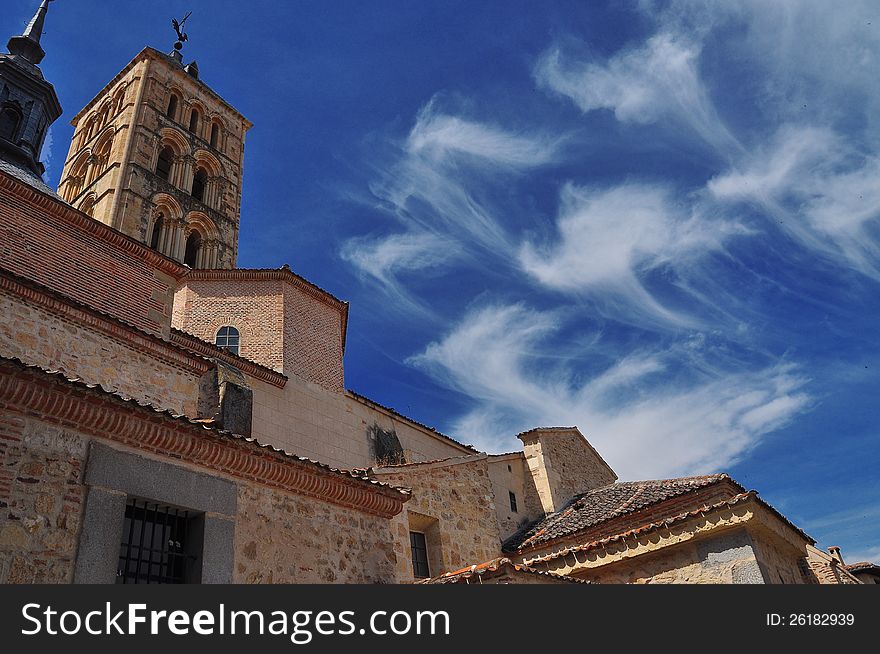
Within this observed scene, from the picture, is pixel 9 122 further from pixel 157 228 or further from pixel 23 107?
pixel 157 228

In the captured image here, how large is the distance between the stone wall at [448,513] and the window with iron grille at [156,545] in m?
4.78

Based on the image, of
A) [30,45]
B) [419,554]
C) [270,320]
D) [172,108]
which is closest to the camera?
[419,554]

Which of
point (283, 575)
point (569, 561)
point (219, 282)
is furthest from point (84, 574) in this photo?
point (219, 282)

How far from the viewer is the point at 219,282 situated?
18.6 m

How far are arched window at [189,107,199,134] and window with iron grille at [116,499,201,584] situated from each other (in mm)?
31498

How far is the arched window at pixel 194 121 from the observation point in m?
34.3

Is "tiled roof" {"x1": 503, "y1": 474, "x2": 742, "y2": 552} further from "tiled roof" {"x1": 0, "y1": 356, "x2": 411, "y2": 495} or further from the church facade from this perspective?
"tiled roof" {"x1": 0, "y1": 356, "x2": 411, "y2": 495}

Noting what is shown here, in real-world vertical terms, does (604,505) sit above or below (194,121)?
below

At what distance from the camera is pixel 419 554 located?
40.0ft

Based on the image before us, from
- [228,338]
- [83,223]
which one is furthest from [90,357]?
[228,338]

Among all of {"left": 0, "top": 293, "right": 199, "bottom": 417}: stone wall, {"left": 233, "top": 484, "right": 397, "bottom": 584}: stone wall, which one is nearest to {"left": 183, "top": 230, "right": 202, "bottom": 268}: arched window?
{"left": 0, "top": 293, "right": 199, "bottom": 417}: stone wall

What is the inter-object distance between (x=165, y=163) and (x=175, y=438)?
95.7 feet

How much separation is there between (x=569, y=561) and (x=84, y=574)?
792 cm

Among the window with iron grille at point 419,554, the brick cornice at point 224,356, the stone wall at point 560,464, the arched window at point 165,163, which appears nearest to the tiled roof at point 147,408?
the window with iron grille at point 419,554
